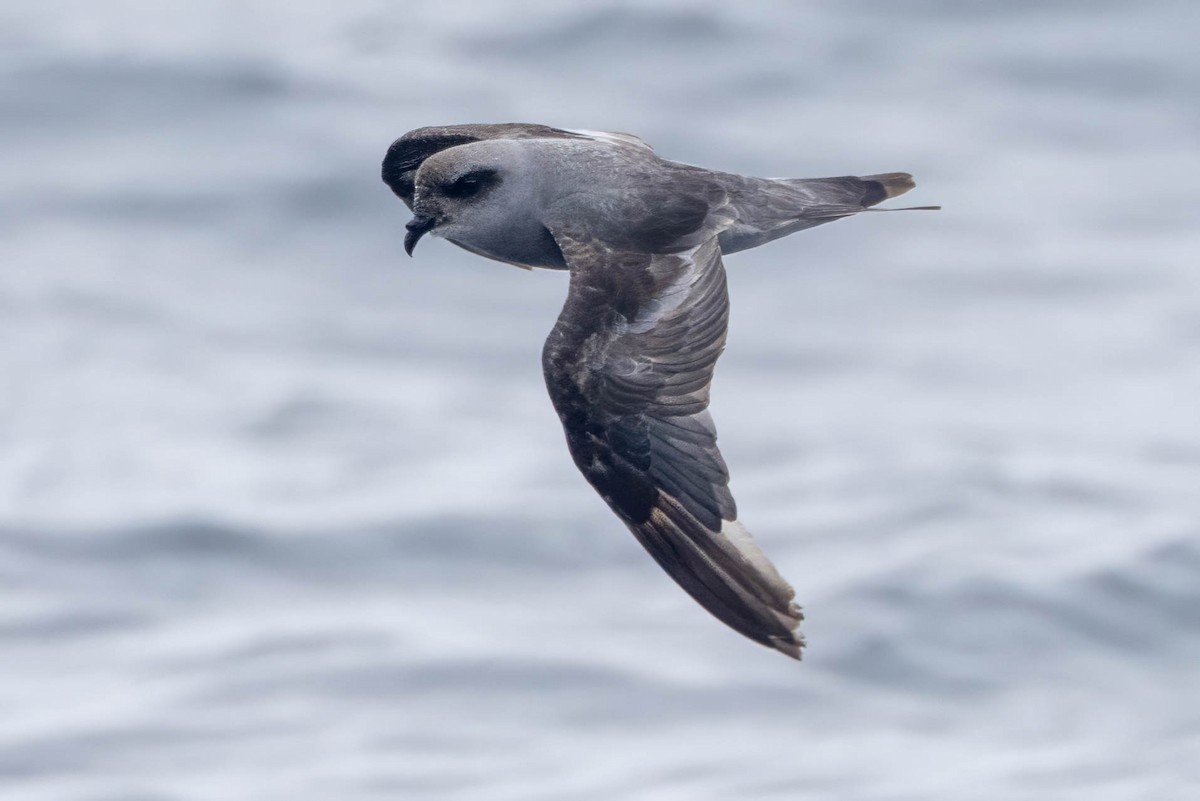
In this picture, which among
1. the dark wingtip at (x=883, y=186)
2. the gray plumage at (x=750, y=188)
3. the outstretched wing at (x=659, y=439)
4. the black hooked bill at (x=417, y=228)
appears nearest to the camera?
the outstretched wing at (x=659, y=439)

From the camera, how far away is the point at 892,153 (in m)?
25.0

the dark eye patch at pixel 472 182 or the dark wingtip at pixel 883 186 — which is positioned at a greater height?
the dark wingtip at pixel 883 186

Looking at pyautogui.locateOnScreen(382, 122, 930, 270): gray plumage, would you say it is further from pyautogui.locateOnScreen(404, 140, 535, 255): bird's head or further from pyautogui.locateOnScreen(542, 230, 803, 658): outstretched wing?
pyautogui.locateOnScreen(542, 230, 803, 658): outstretched wing

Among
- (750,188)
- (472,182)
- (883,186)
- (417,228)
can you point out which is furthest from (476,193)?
(883,186)

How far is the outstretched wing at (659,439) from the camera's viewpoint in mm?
7012

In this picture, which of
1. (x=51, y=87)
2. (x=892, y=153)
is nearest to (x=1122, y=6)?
(x=892, y=153)

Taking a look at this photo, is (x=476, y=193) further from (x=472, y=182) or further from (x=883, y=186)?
(x=883, y=186)

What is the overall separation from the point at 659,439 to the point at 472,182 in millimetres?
1403

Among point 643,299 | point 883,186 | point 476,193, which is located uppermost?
point 883,186

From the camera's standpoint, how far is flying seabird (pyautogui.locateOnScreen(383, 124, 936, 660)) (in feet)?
23.2

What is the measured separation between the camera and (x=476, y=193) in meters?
7.84

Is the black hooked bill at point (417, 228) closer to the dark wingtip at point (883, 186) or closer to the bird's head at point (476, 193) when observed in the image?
the bird's head at point (476, 193)

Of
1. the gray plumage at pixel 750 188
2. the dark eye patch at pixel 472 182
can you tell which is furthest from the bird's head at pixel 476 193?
the gray plumage at pixel 750 188

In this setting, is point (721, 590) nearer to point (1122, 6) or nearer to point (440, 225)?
point (440, 225)
